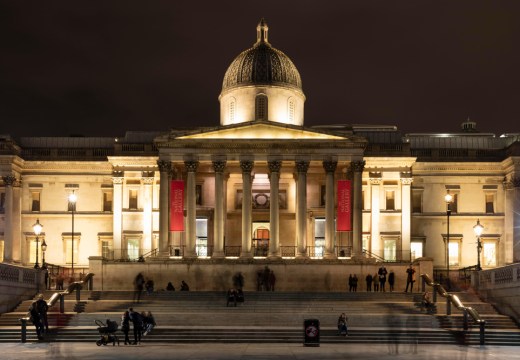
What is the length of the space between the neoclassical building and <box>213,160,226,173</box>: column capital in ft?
0.28

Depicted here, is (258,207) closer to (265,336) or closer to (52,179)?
(52,179)

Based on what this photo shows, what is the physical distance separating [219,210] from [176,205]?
3001mm

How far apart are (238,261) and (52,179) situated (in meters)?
19.0

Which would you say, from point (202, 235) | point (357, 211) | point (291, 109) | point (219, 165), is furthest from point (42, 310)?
point (291, 109)

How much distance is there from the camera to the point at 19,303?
168 feet

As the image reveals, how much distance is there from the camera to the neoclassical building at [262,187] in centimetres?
6425

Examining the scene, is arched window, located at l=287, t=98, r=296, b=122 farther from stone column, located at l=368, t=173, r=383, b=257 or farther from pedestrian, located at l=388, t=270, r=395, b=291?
pedestrian, located at l=388, t=270, r=395, b=291

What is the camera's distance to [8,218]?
233 ft

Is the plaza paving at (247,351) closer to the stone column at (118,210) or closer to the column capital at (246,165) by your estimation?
the column capital at (246,165)

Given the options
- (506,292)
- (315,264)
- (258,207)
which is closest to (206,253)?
(258,207)

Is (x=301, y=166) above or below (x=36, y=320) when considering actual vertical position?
above

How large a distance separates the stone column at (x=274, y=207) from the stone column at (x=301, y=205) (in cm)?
134

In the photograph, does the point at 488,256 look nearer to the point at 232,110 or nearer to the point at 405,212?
the point at 405,212

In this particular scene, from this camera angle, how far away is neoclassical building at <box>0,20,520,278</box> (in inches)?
2530
